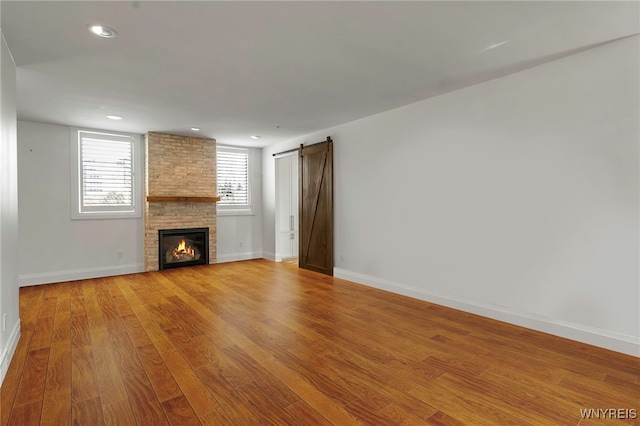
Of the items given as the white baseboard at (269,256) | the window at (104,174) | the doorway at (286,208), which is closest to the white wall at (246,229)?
the white baseboard at (269,256)

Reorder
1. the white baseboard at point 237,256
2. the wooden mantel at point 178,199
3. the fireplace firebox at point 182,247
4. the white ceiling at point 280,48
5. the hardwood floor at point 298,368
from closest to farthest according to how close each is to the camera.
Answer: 1. the hardwood floor at point 298,368
2. the white ceiling at point 280,48
3. the wooden mantel at point 178,199
4. the fireplace firebox at point 182,247
5. the white baseboard at point 237,256

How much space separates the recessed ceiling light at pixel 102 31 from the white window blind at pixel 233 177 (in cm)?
488

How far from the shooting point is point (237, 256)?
775cm

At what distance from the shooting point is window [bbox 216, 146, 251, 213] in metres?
7.59

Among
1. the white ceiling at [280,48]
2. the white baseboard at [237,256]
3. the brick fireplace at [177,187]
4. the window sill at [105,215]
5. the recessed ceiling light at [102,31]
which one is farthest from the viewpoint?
the white baseboard at [237,256]

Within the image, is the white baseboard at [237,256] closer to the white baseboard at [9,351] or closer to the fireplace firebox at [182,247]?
the fireplace firebox at [182,247]

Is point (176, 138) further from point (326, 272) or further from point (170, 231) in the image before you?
point (326, 272)

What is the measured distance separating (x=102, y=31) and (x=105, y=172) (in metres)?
4.33

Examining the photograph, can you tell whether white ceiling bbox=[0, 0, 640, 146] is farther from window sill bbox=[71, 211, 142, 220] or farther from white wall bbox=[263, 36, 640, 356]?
window sill bbox=[71, 211, 142, 220]

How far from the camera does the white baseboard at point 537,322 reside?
→ 287 centimetres

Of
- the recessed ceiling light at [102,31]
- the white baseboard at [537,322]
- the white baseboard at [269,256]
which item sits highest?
the recessed ceiling light at [102,31]

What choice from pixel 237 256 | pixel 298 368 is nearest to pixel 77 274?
pixel 237 256

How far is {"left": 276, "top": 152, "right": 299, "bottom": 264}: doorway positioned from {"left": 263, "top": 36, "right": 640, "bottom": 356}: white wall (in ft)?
9.91

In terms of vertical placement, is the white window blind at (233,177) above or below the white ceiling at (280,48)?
below
